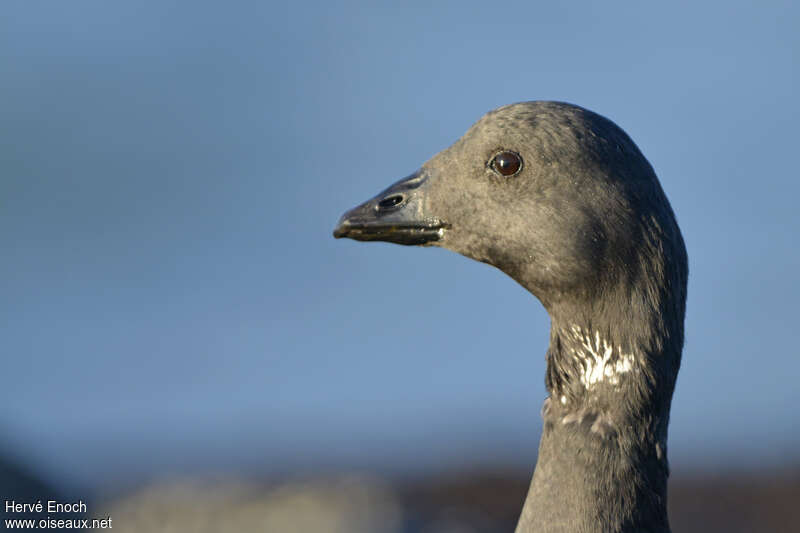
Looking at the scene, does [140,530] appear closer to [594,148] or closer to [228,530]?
[228,530]

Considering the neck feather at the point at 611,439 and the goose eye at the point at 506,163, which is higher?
the goose eye at the point at 506,163

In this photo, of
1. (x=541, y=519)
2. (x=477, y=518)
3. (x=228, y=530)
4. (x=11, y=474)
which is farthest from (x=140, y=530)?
(x=541, y=519)

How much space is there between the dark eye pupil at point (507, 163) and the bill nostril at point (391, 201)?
0.62 meters

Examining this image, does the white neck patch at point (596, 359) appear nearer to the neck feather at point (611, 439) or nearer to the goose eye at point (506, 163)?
the neck feather at point (611, 439)

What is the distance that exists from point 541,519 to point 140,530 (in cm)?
Result: 957

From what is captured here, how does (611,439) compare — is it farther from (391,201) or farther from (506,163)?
(391,201)

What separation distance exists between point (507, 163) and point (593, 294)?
817mm

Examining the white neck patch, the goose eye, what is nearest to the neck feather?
the white neck patch

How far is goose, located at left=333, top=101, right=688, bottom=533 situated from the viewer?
17.3ft

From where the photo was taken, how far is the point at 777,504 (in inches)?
719

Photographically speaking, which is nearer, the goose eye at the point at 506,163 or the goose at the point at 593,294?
the goose at the point at 593,294

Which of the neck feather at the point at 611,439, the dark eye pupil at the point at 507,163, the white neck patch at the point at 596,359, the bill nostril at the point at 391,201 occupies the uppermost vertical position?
the bill nostril at the point at 391,201

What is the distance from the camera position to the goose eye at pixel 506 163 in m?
5.58

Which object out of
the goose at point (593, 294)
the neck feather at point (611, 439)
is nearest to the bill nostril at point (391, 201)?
the goose at point (593, 294)
